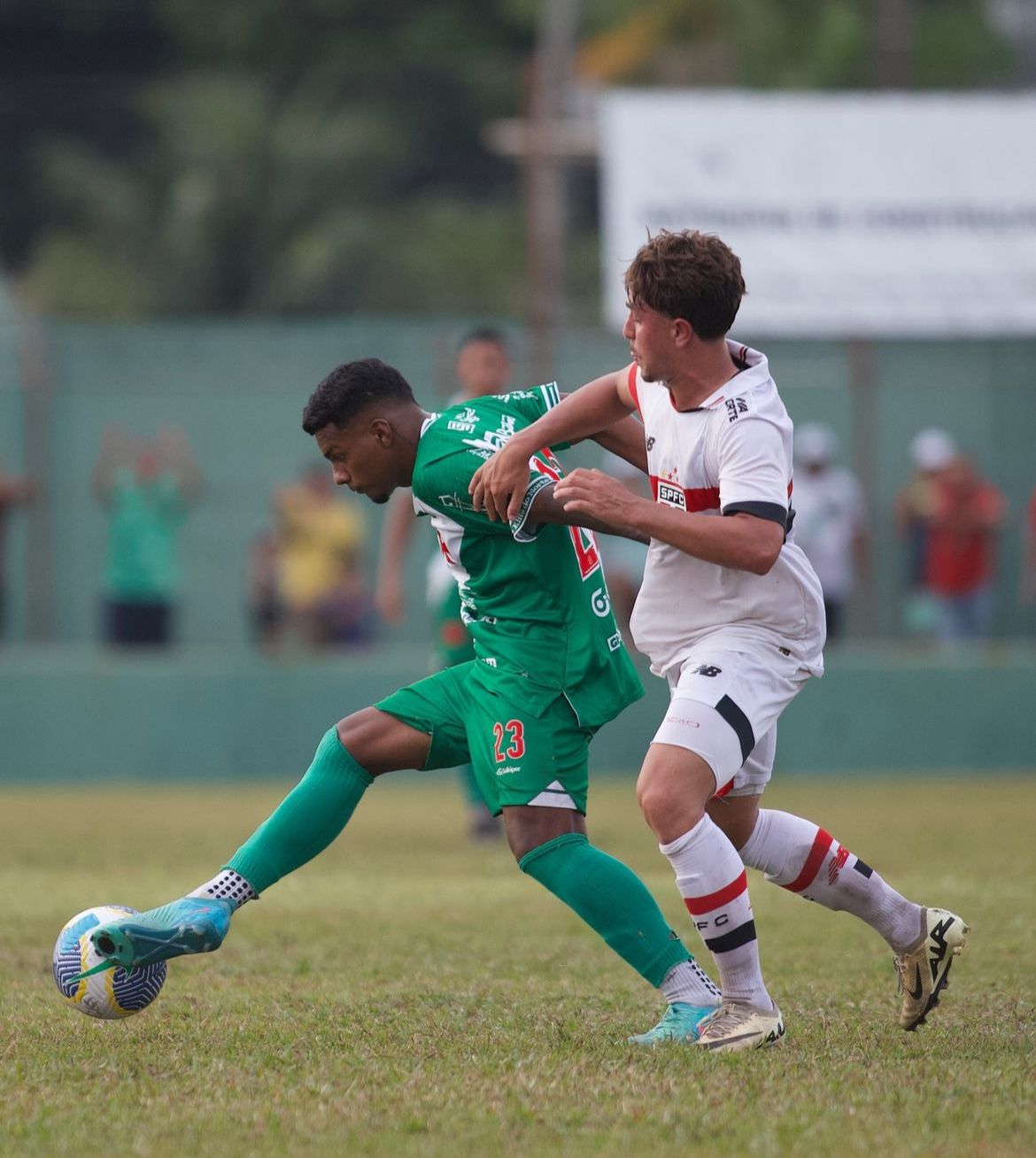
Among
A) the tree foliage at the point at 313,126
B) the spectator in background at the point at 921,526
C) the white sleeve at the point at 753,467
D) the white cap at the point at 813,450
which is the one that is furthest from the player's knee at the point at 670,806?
the tree foliage at the point at 313,126

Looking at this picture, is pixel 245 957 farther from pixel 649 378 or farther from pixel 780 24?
pixel 780 24

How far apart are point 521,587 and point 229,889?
43.2 inches

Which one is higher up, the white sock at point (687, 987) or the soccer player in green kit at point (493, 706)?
the soccer player in green kit at point (493, 706)

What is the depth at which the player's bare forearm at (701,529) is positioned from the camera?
471cm

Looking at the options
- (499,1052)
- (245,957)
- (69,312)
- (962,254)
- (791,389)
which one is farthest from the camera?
(69,312)

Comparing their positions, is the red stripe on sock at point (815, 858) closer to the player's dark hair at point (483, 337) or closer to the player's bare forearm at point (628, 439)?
the player's bare forearm at point (628, 439)

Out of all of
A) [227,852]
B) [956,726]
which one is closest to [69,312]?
[956,726]

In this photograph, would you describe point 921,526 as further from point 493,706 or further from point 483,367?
point 493,706

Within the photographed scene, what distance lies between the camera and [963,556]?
16.3 meters

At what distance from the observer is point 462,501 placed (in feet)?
16.8

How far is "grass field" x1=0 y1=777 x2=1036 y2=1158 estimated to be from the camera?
4.06m

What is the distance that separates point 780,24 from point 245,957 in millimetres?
27258

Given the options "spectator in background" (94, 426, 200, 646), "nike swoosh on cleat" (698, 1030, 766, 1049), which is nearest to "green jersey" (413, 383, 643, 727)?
"nike swoosh on cleat" (698, 1030, 766, 1049)

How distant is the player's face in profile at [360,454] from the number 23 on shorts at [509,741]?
68 centimetres
